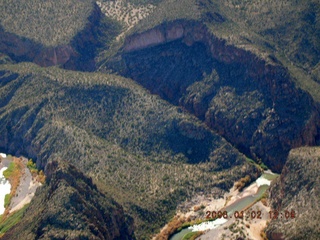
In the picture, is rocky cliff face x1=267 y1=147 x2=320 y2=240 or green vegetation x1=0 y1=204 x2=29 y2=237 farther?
green vegetation x1=0 y1=204 x2=29 y2=237

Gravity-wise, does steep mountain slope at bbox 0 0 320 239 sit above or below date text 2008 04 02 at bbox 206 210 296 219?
above

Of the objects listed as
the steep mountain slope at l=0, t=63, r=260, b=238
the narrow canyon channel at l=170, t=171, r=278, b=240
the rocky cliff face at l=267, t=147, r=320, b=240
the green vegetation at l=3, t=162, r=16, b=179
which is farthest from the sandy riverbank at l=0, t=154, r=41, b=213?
the rocky cliff face at l=267, t=147, r=320, b=240

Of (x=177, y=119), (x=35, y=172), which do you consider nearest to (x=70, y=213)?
(x=35, y=172)

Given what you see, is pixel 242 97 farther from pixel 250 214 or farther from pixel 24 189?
pixel 24 189

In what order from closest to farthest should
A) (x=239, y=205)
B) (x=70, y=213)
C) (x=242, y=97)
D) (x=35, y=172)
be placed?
(x=70, y=213), (x=239, y=205), (x=35, y=172), (x=242, y=97)

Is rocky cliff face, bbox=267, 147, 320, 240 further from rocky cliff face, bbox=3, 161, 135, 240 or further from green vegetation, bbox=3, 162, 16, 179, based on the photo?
green vegetation, bbox=3, 162, 16, 179

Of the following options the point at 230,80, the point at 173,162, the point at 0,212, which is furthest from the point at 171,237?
the point at 230,80
